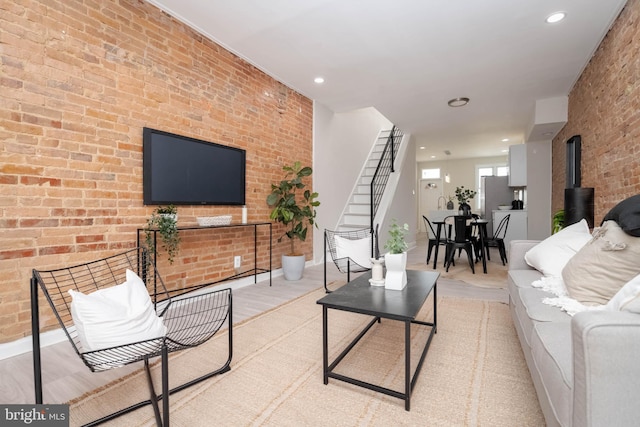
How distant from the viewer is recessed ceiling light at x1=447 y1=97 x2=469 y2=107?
5.05 metres

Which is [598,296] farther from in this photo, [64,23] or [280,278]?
[64,23]

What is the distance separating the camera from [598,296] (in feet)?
5.35

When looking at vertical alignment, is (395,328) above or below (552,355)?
below

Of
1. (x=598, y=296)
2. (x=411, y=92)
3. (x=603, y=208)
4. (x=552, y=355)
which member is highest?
(x=411, y=92)

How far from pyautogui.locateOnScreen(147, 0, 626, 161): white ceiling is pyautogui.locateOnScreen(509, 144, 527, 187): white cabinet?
5.31 ft

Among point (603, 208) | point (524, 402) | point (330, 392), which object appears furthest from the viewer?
point (603, 208)

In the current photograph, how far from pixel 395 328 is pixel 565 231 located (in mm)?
1513

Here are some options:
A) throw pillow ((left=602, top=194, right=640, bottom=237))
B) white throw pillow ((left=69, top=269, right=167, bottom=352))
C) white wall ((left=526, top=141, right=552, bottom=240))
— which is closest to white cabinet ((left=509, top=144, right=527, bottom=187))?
white wall ((left=526, top=141, right=552, bottom=240))

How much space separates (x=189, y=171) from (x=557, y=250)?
3.25 m

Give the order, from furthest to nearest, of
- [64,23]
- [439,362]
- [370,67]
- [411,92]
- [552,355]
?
[411,92], [370,67], [64,23], [439,362], [552,355]

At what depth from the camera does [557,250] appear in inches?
88.5

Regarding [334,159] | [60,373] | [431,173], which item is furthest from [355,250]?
[431,173]

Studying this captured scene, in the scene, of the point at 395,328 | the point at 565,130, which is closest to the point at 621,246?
the point at 395,328

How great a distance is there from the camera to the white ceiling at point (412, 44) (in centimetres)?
285
